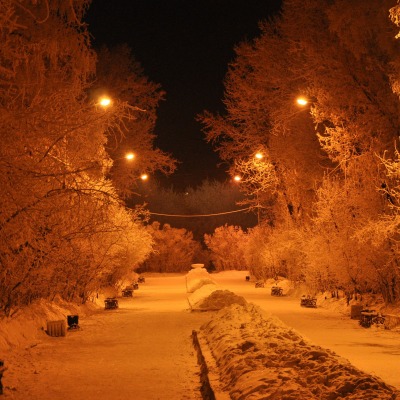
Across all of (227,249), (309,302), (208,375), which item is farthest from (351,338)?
(227,249)

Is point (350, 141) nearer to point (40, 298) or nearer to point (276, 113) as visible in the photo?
point (276, 113)

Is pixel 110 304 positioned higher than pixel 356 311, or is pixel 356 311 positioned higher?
pixel 110 304

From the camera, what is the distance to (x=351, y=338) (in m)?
15.8

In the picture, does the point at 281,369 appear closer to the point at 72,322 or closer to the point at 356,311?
the point at 72,322

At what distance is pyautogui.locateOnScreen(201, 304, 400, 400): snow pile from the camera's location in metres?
7.07

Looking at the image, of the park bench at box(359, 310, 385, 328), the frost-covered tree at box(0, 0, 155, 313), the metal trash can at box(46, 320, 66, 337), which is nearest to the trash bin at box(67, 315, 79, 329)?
the metal trash can at box(46, 320, 66, 337)

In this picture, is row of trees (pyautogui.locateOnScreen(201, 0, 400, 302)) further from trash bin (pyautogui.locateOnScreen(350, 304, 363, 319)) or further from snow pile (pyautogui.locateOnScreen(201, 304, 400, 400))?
snow pile (pyautogui.locateOnScreen(201, 304, 400, 400))

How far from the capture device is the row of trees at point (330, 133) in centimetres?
1992

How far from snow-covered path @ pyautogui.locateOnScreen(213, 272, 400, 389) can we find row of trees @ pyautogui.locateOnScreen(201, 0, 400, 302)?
219 cm

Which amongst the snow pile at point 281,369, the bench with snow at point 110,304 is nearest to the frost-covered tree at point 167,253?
the bench with snow at point 110,304

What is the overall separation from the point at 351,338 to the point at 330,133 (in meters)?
10.5

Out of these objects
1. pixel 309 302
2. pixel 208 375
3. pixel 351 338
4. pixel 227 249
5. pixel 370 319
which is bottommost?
pixel 351 338

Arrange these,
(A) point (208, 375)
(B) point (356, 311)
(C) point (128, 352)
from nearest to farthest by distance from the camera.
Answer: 1. (A) point (208, 375)
2. (C) point (128, 352)
3. (B) point (356, 311)

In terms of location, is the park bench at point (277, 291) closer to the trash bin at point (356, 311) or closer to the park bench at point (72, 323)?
the trash bin at point (356, 311)
